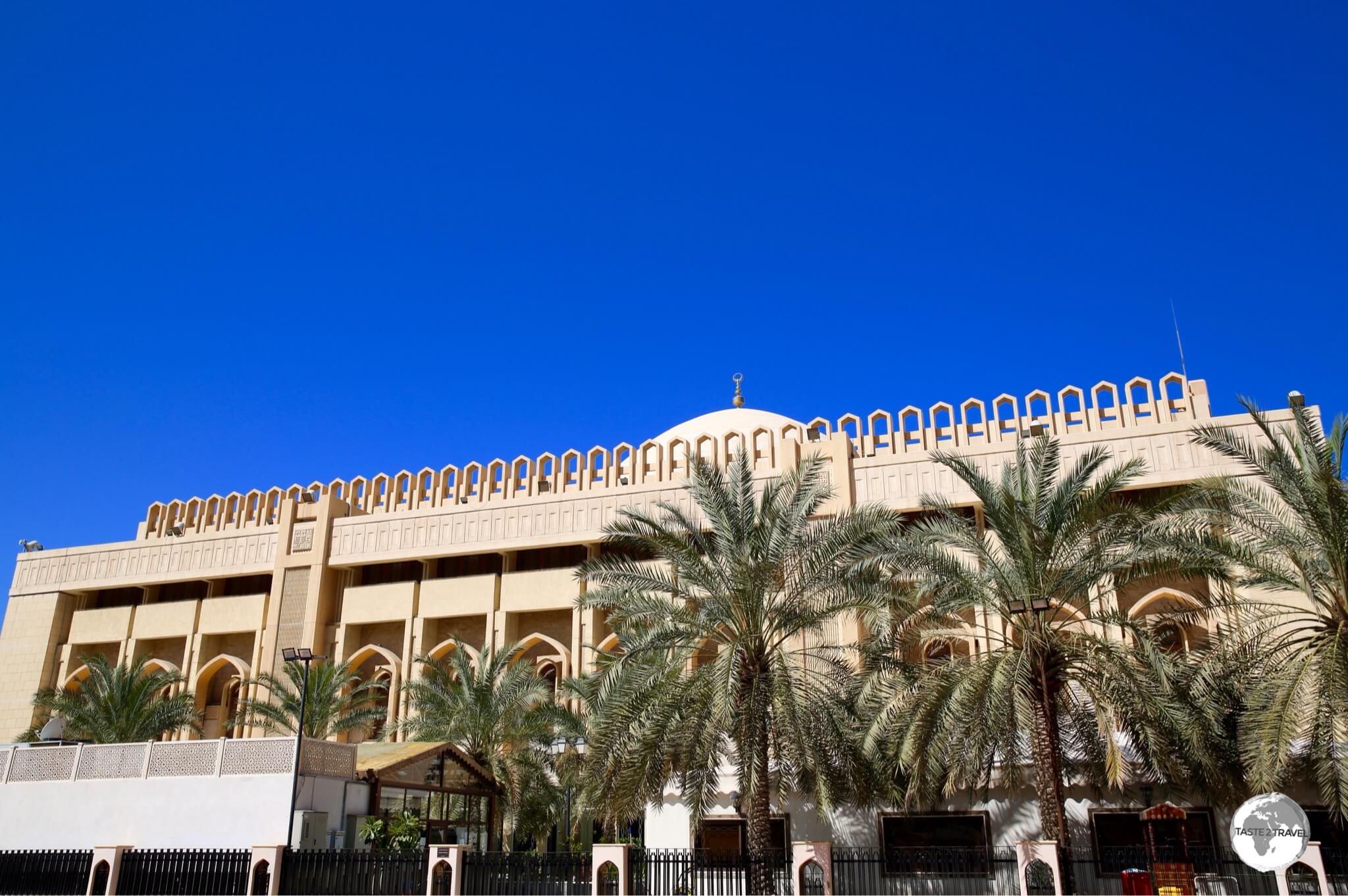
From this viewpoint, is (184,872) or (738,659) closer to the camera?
(184,872)

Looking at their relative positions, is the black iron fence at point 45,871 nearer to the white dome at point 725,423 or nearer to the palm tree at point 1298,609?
the palm tree at point 1298,609

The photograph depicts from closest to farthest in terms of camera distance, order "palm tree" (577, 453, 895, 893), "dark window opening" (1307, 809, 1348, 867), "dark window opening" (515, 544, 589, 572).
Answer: "dark window opening" (1307, 809, 1348, 867) → "palm tree" (577, 453, 895, 893) → "dark window opening" (515, 544, 589, 572)

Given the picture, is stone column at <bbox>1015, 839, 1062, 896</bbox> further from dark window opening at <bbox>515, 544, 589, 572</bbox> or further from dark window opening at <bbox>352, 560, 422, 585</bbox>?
dark window opening at <bbox>352, 560, 422, 585</bbox>

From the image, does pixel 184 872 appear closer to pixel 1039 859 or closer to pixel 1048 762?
pixel 1039 859

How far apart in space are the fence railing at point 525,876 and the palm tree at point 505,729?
661cm

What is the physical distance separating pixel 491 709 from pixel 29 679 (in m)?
18.4

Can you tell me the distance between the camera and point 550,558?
2838cm

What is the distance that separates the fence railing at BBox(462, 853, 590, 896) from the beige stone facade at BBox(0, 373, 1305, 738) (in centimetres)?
1072

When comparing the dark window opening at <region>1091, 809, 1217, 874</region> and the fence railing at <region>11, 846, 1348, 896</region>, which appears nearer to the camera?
the fence railing at <region>11, 846, 1348, 896</region>

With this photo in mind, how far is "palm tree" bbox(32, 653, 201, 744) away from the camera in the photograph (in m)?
23.6

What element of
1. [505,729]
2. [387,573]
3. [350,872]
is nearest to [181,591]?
[387,573]

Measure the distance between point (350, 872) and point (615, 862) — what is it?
3215 millimetres

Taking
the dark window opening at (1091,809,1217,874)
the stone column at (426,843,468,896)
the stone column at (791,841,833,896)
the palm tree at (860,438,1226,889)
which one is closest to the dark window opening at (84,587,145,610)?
the stone column at (426,843,468,896)

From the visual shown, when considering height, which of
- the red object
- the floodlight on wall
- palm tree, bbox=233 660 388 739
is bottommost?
the red object
